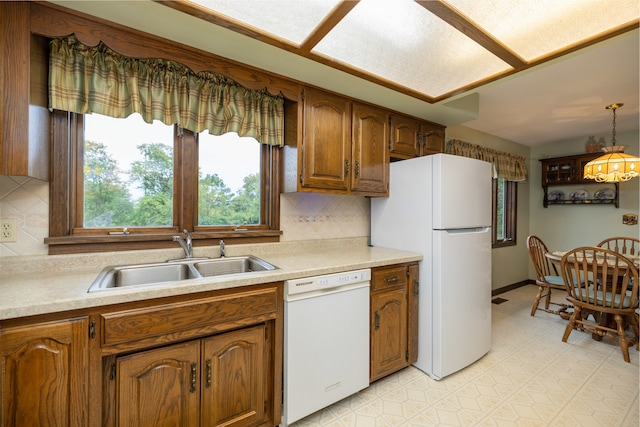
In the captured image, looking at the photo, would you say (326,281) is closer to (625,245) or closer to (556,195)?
(625,245)

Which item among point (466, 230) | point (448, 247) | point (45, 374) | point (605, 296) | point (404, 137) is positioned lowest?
point (605, 296)

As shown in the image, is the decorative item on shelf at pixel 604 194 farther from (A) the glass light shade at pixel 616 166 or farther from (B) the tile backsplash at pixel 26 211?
(B) the tile backsplash at pixel 26 211

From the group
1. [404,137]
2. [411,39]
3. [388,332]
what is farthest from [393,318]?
[411,39]

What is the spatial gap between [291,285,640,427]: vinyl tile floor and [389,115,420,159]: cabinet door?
1.80m

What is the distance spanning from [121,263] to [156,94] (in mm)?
1004

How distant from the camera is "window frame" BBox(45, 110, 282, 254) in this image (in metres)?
1.48

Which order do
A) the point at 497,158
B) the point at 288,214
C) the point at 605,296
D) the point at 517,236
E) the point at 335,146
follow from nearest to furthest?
1. the point at 335,146
2. the point at 288,214
3. the point at 605,296
4. the point at 497,158
5. the point at 517,236

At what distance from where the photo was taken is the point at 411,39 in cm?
147

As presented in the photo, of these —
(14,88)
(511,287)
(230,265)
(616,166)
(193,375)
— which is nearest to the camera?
(14,88)

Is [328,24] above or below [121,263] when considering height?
above

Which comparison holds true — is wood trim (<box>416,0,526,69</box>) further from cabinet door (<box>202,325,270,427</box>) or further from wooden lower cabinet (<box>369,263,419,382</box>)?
cabinet door (<box>202,325,270,427</box>)

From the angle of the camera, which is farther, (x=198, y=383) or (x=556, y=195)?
(x=556, y=195)

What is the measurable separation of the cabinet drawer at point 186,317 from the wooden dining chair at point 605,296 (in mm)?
2586

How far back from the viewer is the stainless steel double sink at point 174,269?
1.47m
